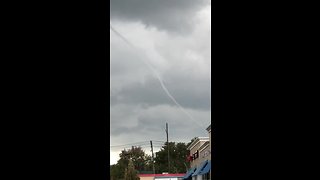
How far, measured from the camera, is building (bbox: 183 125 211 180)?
82.2ft

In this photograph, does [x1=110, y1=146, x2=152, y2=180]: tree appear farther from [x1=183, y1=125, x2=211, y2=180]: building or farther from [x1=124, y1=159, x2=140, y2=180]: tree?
[x1=183, y1=125, x2=211, y2=180]: building

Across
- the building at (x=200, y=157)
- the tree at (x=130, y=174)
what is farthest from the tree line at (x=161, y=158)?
the building at (x=200, y=157)

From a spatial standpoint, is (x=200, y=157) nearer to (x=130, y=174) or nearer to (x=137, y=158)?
(x=130, y=174)

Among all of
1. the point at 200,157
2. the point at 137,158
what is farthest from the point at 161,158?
the point at 200,157

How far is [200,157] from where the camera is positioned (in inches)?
1144

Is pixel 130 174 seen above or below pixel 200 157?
below

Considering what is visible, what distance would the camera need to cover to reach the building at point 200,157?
25.0 meters

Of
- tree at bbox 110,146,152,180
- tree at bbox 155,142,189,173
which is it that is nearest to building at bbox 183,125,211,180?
tree at bbox 110,146,152,180
